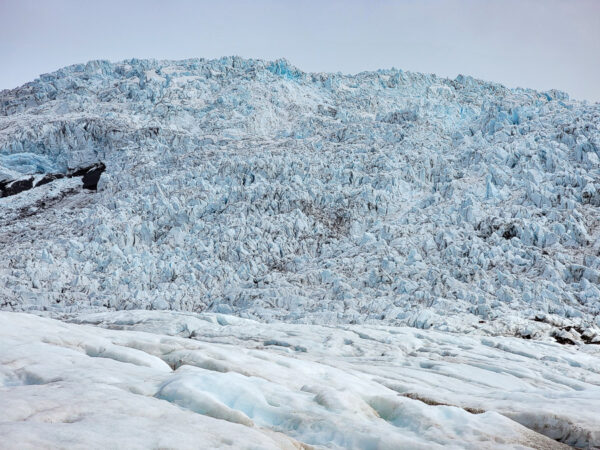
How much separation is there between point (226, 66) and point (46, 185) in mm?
36047

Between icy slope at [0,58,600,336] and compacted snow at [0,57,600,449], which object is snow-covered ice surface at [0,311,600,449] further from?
icy slope at [0,58,600,336]

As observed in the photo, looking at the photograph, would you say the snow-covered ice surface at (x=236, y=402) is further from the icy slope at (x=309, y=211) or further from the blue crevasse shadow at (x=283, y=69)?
the blue crevasse shadow at (x=283, y=69)

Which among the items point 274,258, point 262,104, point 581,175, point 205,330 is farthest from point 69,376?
point 262,104

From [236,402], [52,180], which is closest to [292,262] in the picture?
[236,402]

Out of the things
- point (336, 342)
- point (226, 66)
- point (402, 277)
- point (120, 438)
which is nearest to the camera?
point (120, 438)

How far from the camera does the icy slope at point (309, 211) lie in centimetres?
2869

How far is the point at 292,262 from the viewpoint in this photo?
34438 mm

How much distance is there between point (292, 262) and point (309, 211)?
724cm

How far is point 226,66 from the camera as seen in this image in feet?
247

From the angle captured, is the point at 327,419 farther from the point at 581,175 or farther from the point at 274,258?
the point at 581,175

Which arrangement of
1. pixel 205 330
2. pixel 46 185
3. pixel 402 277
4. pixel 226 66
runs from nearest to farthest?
pixel 205 330, pixel 402 277, pixel 46 185, pixel 226 66

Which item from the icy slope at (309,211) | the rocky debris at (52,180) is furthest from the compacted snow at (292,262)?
the rocky debris at (52,180)

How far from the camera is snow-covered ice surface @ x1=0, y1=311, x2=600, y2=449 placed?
574 cm

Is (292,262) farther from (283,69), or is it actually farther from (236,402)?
(283,69)
